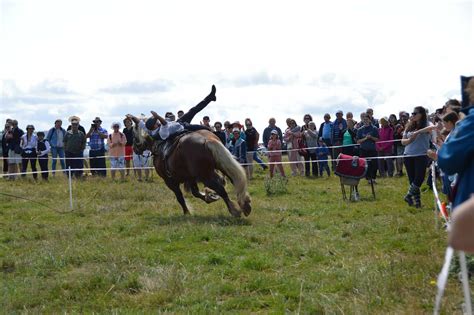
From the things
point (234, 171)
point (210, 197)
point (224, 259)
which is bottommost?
point (224, 259)

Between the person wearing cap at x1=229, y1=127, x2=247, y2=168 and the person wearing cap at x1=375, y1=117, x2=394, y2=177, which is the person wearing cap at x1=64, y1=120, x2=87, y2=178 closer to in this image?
the person wearing cap at x1=229, y1=127, x2=247, y2=168

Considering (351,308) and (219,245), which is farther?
(219,245)

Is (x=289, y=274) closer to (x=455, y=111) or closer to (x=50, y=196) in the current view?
(x=455, y=111)

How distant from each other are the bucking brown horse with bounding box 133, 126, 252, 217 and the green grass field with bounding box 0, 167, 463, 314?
1.49 ft

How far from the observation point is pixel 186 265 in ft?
22.0

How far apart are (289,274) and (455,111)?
2680 mm

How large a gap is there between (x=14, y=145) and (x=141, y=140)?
8.28 meters

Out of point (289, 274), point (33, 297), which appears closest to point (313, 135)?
point (289, 274)

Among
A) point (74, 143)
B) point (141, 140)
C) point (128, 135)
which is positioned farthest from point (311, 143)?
point (141, 140)

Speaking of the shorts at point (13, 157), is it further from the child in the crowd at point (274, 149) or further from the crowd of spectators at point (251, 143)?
the child in the crowd at point (274, 149)

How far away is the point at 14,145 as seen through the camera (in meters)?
18.5

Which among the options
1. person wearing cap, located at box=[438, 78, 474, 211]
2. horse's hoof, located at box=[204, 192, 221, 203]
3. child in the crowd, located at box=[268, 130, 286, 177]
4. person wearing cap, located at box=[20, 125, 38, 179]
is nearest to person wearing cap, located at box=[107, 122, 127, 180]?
person wearing cap, located at box=[20, 125, 38, 179]

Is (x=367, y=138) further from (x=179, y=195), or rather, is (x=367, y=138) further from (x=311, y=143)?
(x=179, y=195)

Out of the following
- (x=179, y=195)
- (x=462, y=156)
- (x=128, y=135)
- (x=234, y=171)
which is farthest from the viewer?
(x=128, y=135)
